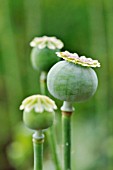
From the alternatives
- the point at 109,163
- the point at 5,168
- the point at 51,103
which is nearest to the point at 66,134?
the point at 51,103

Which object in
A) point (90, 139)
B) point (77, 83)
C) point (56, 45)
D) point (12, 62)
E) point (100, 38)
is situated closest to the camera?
point (77, 83)

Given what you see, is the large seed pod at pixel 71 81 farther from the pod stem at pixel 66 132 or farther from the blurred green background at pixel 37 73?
the blurred green background at pixel 37 73

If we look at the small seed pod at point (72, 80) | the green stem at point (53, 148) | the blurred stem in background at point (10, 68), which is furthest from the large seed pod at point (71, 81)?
the blurred stem in background at point (10, 68)

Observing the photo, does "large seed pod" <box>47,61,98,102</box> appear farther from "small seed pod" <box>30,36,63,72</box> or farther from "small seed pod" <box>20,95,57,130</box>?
"small seed pod" <box>30,36,63,72</box>

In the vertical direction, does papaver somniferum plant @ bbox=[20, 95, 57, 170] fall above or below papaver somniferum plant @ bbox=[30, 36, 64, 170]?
below

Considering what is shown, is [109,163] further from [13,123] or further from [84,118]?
[13,123]

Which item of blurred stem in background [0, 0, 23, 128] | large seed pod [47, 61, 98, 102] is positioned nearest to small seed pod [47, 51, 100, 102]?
large seed pod [47, 61, 98, 102]

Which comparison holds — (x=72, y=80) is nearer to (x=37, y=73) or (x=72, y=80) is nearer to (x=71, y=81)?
(x=71, y=81)
